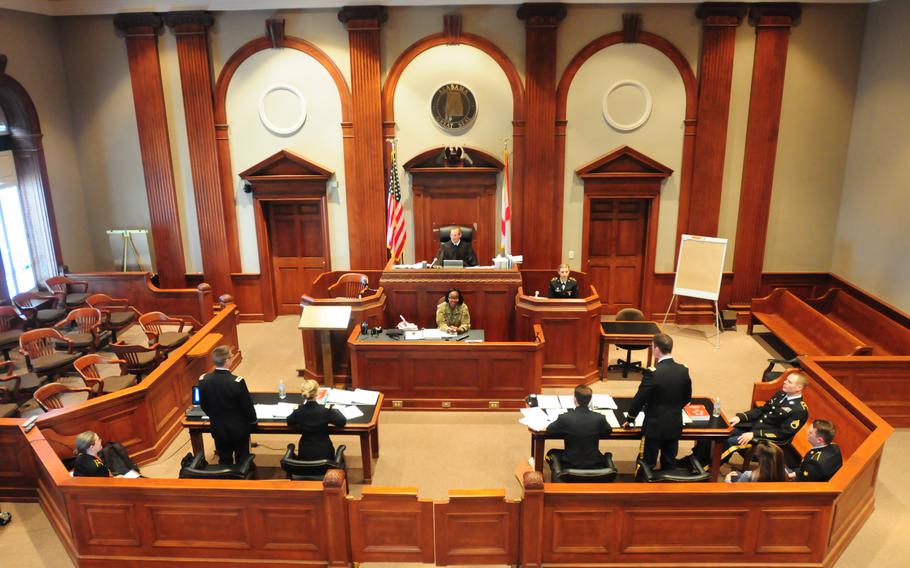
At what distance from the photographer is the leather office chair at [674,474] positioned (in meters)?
5.34

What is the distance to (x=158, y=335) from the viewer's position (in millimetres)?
9125

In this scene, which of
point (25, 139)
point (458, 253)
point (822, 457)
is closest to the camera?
point (822, 457)

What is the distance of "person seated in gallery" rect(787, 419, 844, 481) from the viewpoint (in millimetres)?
5445

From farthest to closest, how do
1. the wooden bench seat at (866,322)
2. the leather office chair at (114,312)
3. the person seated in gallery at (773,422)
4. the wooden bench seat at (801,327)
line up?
the leather office chair at (114,312) → the wooden bench seat at (866,322) → the wooden bench seat at (801,327) → the person seated in gallery at (773,422)

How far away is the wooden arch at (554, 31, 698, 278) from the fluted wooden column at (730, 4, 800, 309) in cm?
91

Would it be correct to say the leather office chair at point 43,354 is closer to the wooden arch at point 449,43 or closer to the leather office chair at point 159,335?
the leather office chair at point 159,335

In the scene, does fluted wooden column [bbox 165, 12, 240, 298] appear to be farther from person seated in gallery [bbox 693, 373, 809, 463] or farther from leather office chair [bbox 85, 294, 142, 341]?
person seated in gallery [bbox 693, 373, 809, 463]

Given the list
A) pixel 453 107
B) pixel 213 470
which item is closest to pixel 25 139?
pixel 453 107

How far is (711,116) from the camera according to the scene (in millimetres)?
10672

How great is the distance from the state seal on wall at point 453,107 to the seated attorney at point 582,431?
6.40 meters

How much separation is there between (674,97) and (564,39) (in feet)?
6.73

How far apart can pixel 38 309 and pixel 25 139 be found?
2.72 meters


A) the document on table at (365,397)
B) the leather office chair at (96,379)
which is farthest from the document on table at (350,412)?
the leather office chair at (96,379)

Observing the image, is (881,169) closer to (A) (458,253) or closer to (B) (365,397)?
(A) (458,253)
